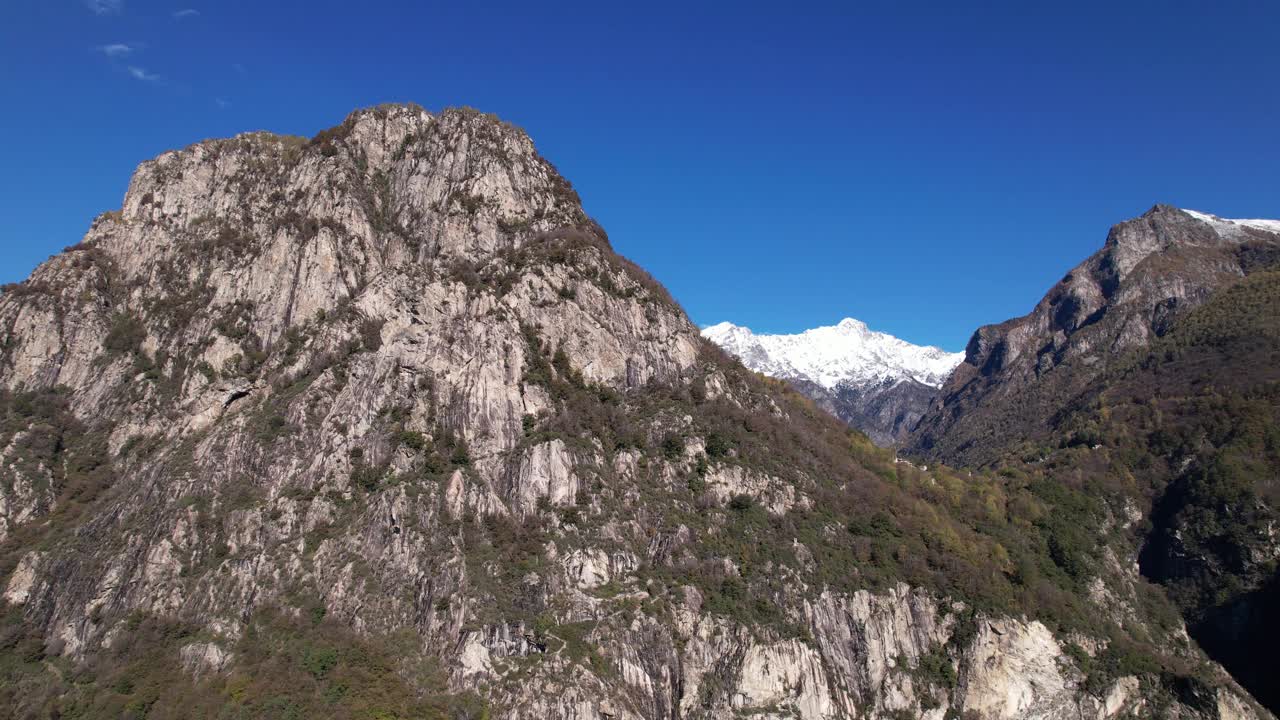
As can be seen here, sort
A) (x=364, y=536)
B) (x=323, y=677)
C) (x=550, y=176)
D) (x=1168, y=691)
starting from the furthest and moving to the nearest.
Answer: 1. (x=550, y=176)
2. (x=1168, y=691)
3. (x=364, y=536)
4. (x=323, y=677)

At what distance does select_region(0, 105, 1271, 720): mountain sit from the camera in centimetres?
9500

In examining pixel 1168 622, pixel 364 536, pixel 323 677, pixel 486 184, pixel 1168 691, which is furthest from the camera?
pixel 486 184

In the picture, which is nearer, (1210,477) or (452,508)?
(452,508)

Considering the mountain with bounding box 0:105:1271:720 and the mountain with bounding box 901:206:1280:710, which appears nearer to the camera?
the mountain with bounding box 0:105:1271:720

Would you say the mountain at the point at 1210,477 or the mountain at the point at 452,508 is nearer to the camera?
the mountain at the point at 452,508

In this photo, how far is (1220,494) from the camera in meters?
141

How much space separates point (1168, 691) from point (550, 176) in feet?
449

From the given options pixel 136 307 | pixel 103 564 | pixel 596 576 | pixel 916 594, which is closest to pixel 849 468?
pixel 916 594

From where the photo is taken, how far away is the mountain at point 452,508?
95.0 metres

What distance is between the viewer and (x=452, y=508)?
340 feet

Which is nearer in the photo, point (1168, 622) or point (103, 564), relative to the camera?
point (103, 564)

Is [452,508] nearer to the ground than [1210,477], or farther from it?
nearer to the ground

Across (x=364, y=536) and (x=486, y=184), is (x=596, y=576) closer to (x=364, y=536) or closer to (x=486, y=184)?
(x=364, y=536)

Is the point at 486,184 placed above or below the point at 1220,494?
above
